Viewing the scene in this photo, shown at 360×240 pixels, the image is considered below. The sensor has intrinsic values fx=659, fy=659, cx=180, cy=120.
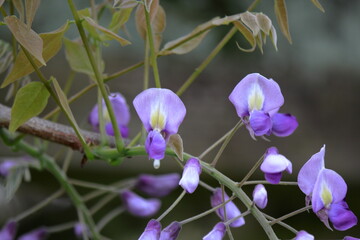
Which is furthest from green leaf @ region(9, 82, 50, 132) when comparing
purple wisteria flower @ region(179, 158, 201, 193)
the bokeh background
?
the bokeh background

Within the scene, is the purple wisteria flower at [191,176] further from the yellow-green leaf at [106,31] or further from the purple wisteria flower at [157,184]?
the purple wisteria flower at [157,184]

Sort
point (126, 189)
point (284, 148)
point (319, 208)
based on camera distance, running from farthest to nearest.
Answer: point (284, 148)
point (126, 189)
point (319, 208)

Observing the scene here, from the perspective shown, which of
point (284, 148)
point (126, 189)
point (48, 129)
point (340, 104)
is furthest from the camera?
point (340, 104)

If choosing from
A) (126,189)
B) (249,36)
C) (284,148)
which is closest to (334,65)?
(284,148)

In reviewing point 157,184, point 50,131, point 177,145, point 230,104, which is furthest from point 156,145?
point 230,104

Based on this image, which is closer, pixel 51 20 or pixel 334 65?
pixel 51 20

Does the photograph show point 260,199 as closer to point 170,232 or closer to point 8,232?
point 170,232

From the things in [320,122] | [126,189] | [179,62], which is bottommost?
[320,122]

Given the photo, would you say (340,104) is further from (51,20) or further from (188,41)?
(188,41)
